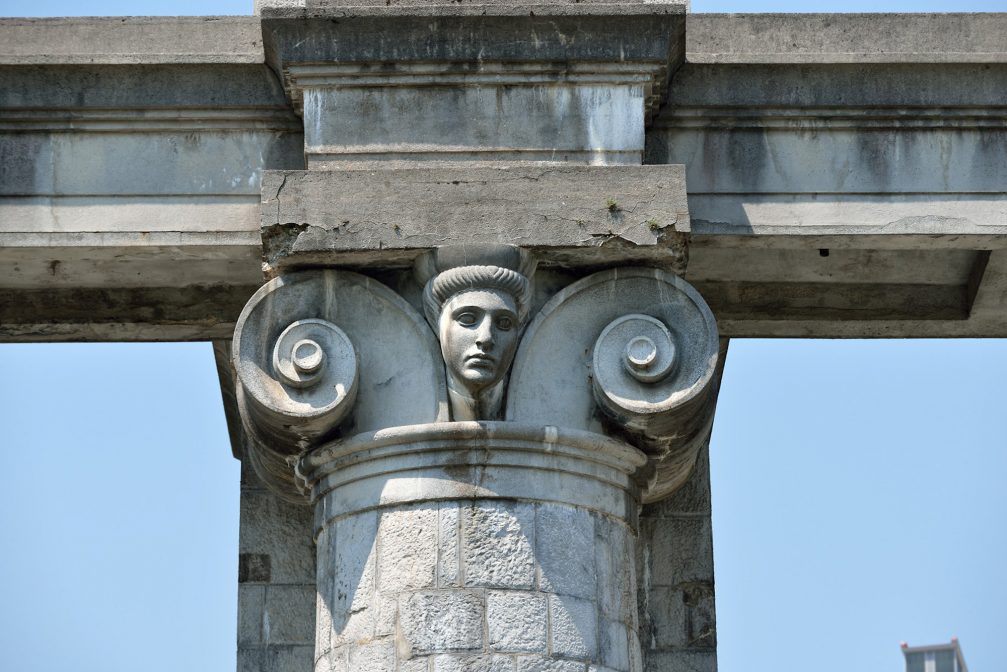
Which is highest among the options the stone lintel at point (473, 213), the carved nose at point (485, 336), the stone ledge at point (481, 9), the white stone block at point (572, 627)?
the stone ledge at point (481, 9)

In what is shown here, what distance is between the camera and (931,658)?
58594 mm

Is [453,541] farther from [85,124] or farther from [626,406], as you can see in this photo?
[85,124]

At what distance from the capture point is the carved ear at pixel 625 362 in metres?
9.57

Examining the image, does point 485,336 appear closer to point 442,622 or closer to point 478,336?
point 478,336

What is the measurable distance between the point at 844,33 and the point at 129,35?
3772 mm

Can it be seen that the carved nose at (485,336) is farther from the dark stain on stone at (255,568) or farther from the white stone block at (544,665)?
the dark stain on stone at (255,568)

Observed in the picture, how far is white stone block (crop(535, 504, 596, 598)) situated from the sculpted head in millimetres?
696

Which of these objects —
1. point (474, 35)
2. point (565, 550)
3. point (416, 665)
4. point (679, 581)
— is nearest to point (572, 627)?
point (565, 550)

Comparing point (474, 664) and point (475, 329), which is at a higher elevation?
point (475, 329)

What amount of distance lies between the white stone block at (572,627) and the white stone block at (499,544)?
0.17 meters

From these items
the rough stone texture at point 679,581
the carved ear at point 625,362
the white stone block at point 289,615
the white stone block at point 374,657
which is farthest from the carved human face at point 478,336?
the white stone block at point 289,615

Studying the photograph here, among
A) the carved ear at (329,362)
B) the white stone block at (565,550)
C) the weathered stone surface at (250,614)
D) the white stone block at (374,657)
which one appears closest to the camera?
the white stone block at (374,657)

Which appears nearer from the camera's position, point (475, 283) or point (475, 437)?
point (475, 437)

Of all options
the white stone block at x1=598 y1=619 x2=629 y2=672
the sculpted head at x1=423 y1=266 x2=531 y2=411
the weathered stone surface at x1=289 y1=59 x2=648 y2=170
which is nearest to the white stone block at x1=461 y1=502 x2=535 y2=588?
the white stone block at x1=598 y1=619 x2=629 y2=672
